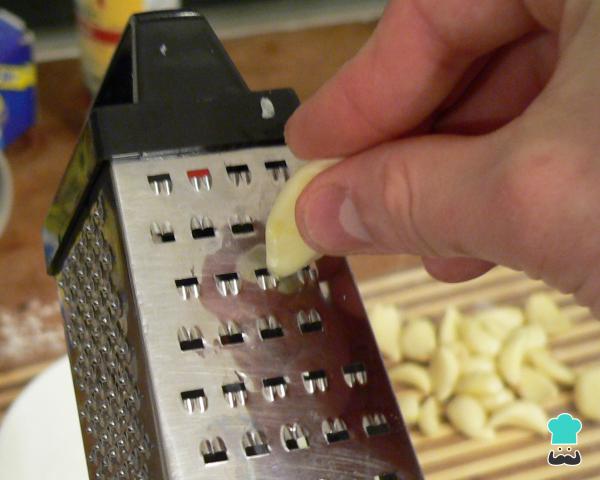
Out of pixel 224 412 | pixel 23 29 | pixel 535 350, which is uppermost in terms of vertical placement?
pixel 23 29

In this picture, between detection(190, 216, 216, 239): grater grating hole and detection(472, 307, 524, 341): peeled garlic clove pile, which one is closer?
detection(190, 216, 216, 239): grater grating hole

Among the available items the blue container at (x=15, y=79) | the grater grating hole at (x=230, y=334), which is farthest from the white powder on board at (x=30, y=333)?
the grater grating hole at (x=230, y=334)

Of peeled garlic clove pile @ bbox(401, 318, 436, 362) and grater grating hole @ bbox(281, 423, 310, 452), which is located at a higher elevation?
peeled garlic clove pile @ bbox(401, 318, 436, 362)

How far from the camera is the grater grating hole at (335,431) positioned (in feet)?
1.26

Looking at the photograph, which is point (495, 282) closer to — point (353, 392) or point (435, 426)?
point (435, 426)

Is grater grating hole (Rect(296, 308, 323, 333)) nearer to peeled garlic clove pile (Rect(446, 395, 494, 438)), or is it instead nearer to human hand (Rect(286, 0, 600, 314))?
human hand (Rect(286, 0, 600, 314))

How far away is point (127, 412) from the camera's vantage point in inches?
15.9

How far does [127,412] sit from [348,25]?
87 centimetres

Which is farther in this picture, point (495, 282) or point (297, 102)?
point (495, 282)

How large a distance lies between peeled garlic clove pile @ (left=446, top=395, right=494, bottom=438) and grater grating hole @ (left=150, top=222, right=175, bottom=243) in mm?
545

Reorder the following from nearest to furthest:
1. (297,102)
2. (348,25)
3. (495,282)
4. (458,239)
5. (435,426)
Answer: (458,239)
(297,102)
(435,426)
(495,282)
(348,25)

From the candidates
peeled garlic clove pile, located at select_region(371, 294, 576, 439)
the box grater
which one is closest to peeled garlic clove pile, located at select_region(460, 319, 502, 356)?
peeled garlic clove pile, located at select_region(371, 294, 576, 439)

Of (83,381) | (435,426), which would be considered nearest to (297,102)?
(83,381)

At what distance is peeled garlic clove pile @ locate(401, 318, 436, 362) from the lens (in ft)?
3.02
